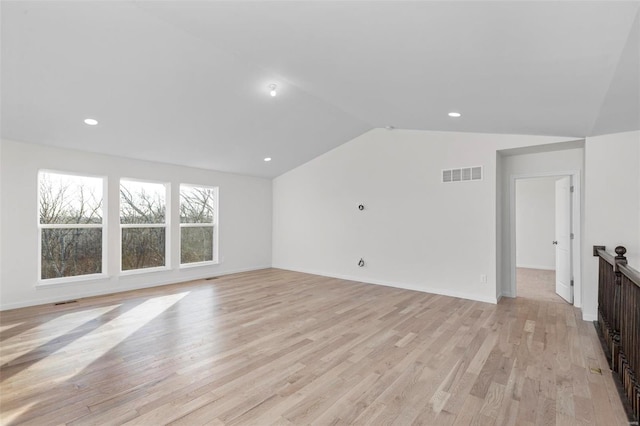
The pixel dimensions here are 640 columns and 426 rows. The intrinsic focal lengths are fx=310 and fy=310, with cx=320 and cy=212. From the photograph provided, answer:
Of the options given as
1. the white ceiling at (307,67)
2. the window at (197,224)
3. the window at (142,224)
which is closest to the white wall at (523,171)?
the white ceiling at (307,67)

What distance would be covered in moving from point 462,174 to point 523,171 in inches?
36.3

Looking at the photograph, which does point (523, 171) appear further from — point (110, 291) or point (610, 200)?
point (110, 291)

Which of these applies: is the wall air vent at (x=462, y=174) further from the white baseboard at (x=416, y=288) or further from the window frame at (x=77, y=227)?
the window frame at (x=77, y=227)

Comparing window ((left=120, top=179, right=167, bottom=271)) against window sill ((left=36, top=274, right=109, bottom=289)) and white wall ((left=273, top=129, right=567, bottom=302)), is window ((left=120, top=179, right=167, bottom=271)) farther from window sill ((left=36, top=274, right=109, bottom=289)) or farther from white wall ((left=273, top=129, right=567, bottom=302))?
white wall ((left=273, top=129, right=567, bottom=302))

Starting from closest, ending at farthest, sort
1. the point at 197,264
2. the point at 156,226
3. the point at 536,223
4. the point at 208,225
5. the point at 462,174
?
the point at 462,174 → the point at 156,226 → the point at 197,264 → the point at 208,225 → the point at 536,223

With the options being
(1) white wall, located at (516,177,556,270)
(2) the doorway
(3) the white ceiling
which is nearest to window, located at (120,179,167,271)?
(3) the white ceiling

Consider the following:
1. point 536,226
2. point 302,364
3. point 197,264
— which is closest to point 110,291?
Answer: point 197,264

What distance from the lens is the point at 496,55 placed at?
2.15m

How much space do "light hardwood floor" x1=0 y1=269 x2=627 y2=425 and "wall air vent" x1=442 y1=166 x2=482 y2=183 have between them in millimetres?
1942

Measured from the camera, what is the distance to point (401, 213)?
18.5 feet

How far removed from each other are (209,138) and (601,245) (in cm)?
559

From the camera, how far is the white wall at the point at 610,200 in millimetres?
3562

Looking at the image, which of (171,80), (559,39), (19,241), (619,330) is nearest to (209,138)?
(171,80)

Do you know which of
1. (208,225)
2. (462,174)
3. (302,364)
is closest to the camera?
(302,364)
